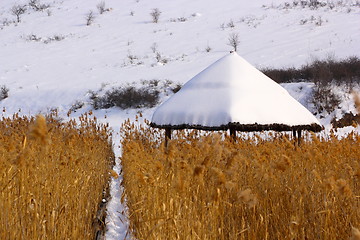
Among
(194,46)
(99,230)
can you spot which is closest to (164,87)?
(194,46)

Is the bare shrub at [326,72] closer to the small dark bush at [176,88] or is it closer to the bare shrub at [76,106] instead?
the small dark bush at [176,88]

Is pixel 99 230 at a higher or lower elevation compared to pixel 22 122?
lower

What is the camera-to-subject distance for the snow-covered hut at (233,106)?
7.95 meters

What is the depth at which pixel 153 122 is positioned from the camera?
29.1 feet

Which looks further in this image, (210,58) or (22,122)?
(210,58)

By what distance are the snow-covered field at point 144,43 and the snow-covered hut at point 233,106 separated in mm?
3801

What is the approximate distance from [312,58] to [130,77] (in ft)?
26.1

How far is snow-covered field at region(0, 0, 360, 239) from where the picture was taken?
19.3m

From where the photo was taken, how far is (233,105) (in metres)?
8.08

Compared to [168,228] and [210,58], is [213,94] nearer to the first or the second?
[168,228]

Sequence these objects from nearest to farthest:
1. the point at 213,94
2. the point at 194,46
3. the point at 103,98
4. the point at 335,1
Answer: the point at 213,94 → the point at 103,98 → the point at 194,46 → the point at 335,1

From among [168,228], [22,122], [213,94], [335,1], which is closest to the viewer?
[168,228]

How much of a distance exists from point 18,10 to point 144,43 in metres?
15.8

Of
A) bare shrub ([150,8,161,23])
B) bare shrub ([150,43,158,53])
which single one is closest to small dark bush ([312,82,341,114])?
bare shrub ([150,43,158,53])
